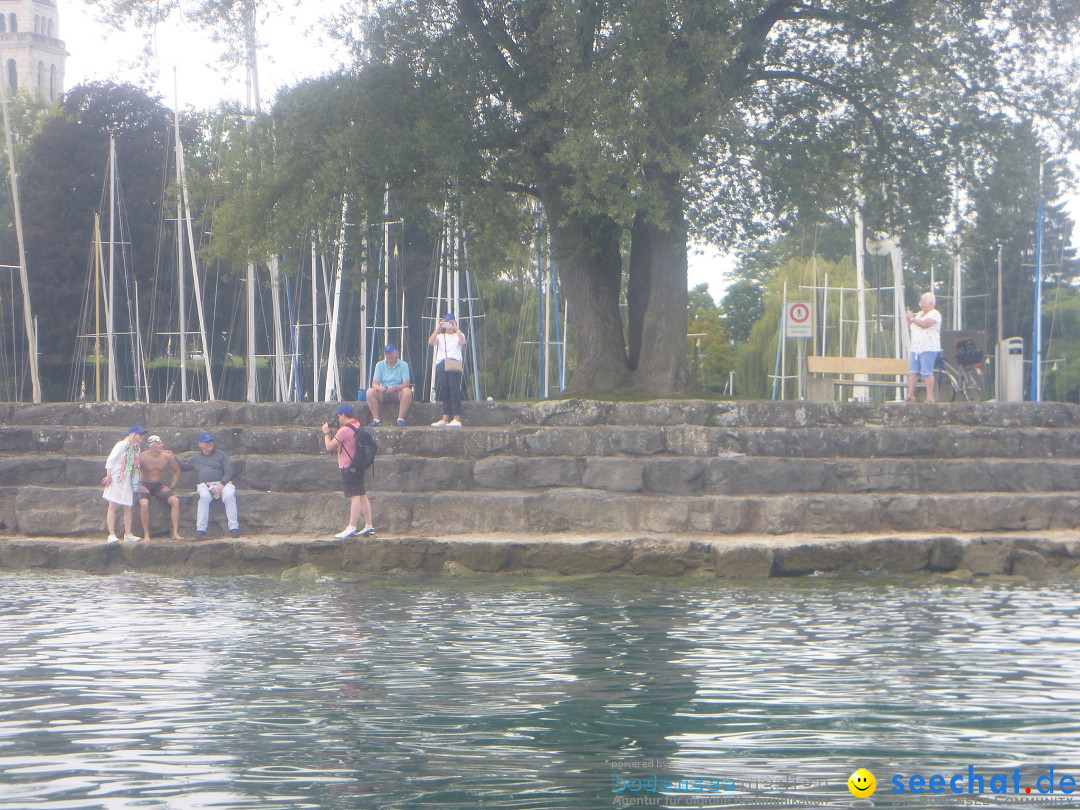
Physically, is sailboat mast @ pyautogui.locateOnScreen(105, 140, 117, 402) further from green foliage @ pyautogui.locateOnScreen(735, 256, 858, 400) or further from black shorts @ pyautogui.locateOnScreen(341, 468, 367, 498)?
green foliage @ pyautogui.locateOnScreen(735, 256, 858, 400)

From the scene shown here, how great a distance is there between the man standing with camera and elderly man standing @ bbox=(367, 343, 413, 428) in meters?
1.91

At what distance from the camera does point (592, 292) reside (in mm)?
19688

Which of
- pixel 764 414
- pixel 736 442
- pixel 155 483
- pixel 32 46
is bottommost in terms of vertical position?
pixel 155 483

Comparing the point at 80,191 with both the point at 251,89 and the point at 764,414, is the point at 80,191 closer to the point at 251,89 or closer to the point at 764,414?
the point at 251,89

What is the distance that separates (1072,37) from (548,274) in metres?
21.5

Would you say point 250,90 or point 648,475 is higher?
point 250,90

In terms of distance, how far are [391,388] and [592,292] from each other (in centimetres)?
402

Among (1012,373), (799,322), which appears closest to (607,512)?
(799,322)

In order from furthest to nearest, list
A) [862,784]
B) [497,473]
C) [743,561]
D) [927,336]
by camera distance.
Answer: [927,336]
[497,473]
[743,561]
[862,784]

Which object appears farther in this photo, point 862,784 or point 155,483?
point 155,483

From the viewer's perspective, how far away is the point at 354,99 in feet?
59.9

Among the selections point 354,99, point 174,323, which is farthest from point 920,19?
point 174,323

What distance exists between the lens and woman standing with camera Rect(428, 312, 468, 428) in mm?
16688

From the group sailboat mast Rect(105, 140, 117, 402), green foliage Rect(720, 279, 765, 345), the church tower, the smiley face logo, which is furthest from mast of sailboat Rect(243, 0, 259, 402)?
the church tower
